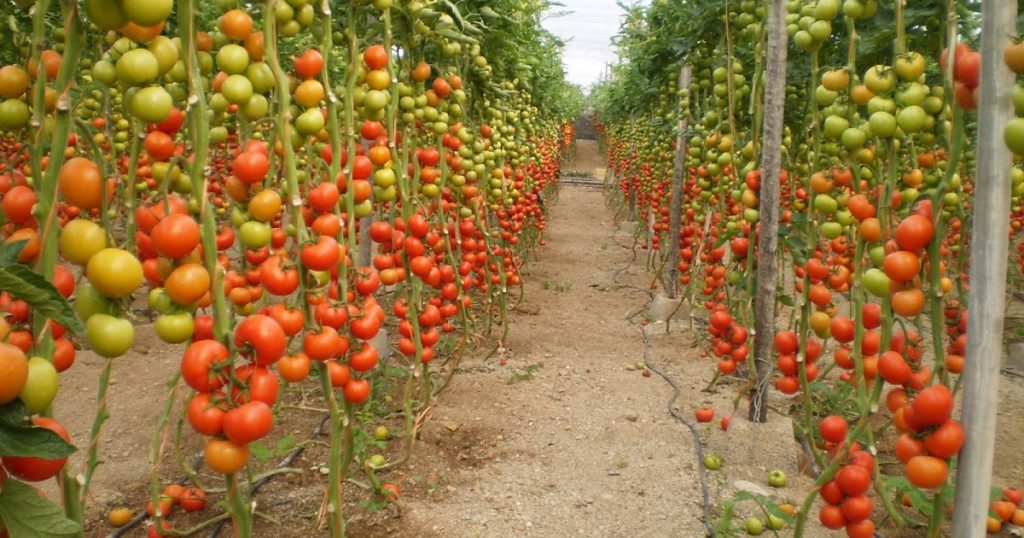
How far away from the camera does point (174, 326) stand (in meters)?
1.17

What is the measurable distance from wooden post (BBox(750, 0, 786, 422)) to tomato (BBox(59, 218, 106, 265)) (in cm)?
295

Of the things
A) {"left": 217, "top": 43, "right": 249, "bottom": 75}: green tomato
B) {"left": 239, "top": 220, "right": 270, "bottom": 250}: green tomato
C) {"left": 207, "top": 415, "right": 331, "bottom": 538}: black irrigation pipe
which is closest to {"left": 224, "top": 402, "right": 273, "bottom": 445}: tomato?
{"left": 239, "top": 220, "right": 270, "bottom": 250}: green tomato

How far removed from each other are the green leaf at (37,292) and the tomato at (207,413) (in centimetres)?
40

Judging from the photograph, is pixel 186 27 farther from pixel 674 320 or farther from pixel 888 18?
pixel 674 320

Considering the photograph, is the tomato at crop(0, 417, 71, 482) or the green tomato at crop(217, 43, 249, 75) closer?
the tomato at crop(0, 417, 71, 482)

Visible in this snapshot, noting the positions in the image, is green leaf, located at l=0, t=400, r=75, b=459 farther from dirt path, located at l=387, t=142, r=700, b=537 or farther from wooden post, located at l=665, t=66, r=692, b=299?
wooden post, located at l=665, t=66, r=692, b=299

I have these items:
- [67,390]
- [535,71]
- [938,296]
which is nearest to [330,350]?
[938,296]

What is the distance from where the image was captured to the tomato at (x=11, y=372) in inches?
29.9

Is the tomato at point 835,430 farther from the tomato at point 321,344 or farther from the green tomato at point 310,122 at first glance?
the green tomato at point 310,122

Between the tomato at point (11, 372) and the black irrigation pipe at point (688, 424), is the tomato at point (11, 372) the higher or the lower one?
the higher one

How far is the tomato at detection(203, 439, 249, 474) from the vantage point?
122 centimetres

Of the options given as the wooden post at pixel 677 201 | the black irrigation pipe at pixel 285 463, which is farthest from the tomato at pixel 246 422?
the wooden post at pixel 677 201

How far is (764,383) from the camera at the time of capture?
11.2 feet

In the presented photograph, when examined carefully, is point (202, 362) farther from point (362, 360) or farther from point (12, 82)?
point (362, 360)
